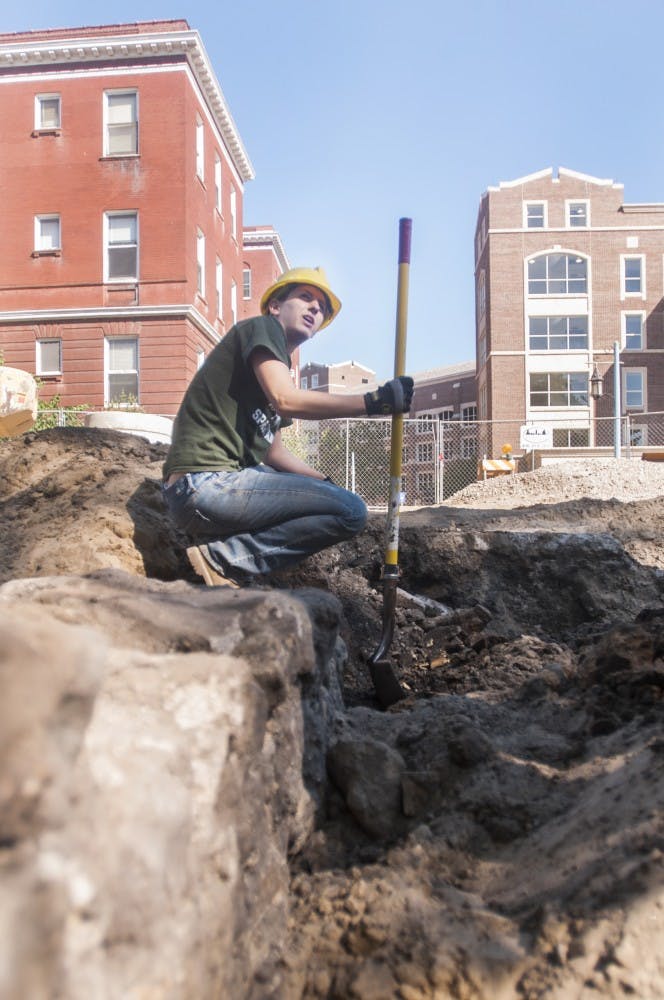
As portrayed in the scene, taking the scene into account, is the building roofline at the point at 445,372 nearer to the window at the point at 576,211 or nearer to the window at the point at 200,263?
the window at the point at 576,211

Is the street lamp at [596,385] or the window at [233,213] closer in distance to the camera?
the window at [233,213]

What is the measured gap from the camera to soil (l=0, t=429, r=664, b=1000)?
1476 millimetres

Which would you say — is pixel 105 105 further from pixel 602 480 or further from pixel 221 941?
pixel 221 941

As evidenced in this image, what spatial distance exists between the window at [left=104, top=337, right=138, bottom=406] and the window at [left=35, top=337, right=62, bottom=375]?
1401mm

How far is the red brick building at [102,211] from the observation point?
2136cm

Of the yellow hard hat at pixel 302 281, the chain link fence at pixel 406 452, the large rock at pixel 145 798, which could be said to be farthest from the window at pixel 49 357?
the large rock at pixel 145 798

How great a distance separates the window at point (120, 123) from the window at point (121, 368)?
5.37 m

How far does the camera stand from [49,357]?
21922 mm

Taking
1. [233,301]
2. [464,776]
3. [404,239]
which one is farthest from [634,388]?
[464,776]

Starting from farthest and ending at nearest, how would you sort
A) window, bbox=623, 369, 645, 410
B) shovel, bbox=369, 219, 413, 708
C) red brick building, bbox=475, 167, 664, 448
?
1. red brick building, bbox=475, 167, 664, 448
2. window, bbox=623, 369, 645, 410
3. shovel, bbox=369, 219, 413, 708

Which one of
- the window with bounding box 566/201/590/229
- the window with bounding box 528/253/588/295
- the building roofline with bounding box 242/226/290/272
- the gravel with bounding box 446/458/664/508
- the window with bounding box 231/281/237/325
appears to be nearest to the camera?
the gravel with bounding box 446/458/664/508

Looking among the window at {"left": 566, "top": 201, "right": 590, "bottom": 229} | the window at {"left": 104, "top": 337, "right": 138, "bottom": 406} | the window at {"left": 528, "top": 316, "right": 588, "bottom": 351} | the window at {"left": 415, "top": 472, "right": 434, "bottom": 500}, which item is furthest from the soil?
the window at {"left": 566, "top": 201, "right": 590, "bottom": 229}

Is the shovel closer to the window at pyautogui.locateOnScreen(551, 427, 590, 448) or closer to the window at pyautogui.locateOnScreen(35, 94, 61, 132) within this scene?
the window at pyautogui.locateOnScreen(35, 94, 61, 132)

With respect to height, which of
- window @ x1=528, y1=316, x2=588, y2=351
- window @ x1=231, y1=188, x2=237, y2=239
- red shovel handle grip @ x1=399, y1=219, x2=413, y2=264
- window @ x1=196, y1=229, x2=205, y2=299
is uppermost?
window @ x1=231, y1=188, x2=237, y2=239
